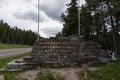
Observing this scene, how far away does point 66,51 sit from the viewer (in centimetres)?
1373

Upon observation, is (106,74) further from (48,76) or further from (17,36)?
(17,36)

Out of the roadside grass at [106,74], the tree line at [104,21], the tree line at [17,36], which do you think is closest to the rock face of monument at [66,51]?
the roadside grass at [106,74]

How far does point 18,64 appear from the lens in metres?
12.3

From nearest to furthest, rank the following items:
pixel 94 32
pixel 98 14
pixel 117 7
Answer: pixel 117 7 → pixel 98 14 → pixel 94 32

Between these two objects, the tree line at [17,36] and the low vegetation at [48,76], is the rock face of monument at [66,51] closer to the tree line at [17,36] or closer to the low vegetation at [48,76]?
the low vegetation at [48,76]

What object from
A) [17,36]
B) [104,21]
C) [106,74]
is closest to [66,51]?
[106,74]

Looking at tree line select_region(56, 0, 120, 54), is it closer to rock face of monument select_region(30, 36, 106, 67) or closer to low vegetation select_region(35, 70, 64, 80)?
rock face of monument select_region(30, 36, 106, 67)

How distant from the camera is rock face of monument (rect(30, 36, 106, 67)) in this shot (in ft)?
44.1

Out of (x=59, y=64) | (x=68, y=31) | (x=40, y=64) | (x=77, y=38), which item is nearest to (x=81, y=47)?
(x=77, y=38)

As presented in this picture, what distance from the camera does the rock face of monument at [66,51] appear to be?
1345cm

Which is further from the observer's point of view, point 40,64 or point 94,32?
point 94,32

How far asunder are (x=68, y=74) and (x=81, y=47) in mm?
2997

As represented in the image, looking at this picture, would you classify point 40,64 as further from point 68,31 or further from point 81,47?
point 68,31

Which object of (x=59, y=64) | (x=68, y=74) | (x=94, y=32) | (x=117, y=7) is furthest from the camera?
(x=94, y=32)
